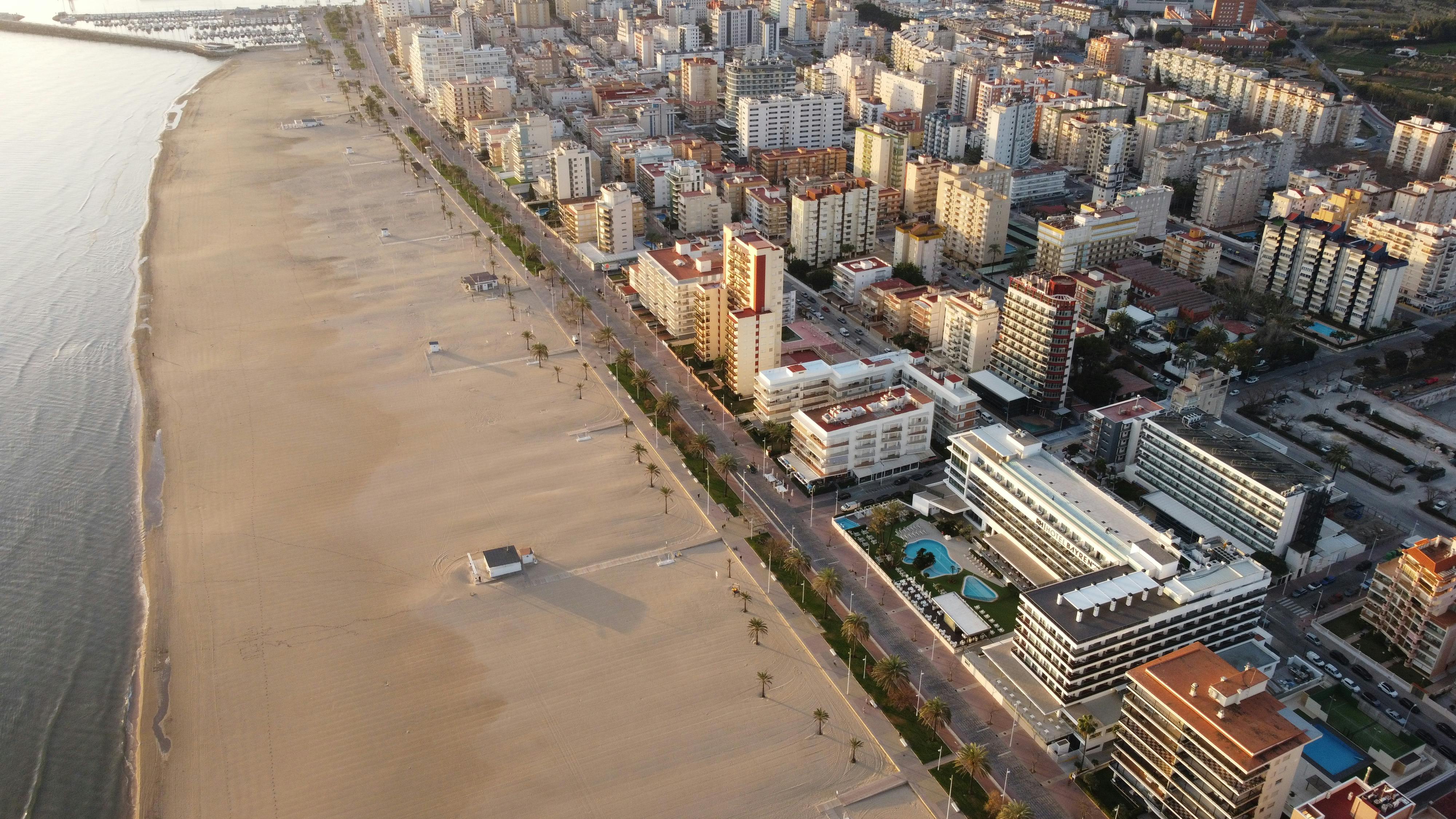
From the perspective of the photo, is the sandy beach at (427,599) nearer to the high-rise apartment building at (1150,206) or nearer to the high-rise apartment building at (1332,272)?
the high-rise apartment building at (1150,206)

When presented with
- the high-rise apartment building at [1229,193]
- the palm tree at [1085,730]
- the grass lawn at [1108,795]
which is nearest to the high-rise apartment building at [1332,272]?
the high-rise apartment building at [1229,193]

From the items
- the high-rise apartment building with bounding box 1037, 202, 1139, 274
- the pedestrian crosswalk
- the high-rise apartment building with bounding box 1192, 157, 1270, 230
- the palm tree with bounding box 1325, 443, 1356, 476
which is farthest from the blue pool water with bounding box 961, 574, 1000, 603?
the high-rise apartment building with bounding box 1192, 157, 1270, 230

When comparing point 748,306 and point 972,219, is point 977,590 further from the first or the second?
point 972,219

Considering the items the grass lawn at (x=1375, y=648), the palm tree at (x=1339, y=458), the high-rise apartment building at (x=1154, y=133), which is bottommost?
the grass lawn at (x=1375, y=648)

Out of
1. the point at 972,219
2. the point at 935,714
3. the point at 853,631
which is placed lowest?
the point at 853,631

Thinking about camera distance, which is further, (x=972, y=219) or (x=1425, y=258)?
(x=972, y=219)

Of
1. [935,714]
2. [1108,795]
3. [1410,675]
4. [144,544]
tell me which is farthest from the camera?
[144,544]

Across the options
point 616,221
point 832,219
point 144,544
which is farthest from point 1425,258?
point 144,544

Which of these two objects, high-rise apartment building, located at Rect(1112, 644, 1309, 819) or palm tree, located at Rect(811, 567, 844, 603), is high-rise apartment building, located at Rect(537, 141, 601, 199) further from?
high-rise apartment building, located at Rect(1112, 644, 1309, 819)
